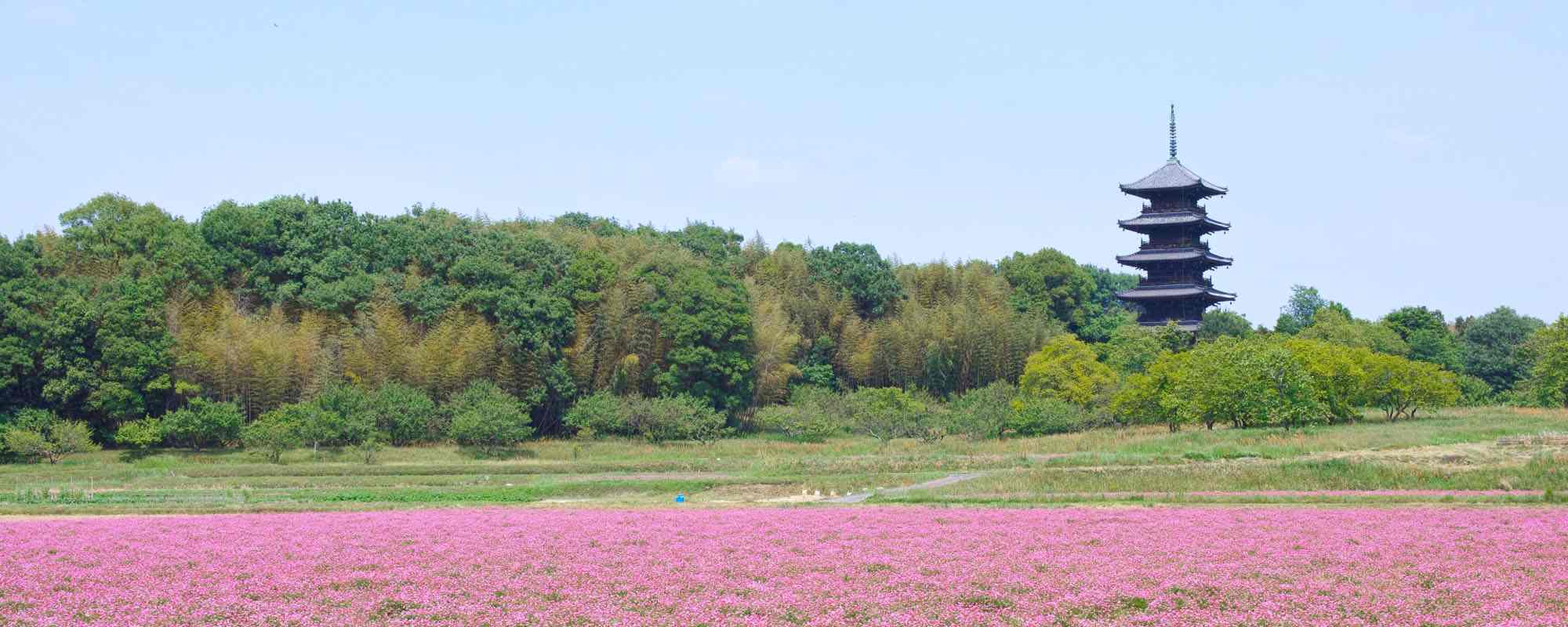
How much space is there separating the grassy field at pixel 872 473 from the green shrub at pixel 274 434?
72cm

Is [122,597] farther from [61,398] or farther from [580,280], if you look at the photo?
[580,280]

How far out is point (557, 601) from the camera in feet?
56.9

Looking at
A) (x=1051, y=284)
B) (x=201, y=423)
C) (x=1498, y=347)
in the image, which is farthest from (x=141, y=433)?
(x=1498, y=347)

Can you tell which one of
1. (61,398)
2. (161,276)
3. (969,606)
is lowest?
(969,606)

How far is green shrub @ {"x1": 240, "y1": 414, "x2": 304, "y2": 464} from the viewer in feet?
171

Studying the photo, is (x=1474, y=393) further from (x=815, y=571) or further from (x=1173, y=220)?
(x=815, y=571)

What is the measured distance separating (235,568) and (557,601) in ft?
19.2

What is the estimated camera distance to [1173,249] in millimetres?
88188

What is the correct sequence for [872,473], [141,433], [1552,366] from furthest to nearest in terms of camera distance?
[1552,366], [141,433], [872,473]

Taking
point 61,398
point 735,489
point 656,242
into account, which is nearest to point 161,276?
point 61,398

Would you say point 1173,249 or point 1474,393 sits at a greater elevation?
point 1173,249

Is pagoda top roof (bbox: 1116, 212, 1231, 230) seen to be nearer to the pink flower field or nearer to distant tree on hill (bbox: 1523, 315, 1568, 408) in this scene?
distant tree on hill (bbox: 1523, 315, 1568, 408)

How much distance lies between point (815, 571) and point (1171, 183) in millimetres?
73691

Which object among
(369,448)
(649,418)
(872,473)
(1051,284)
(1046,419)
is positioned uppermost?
(1051,284)
